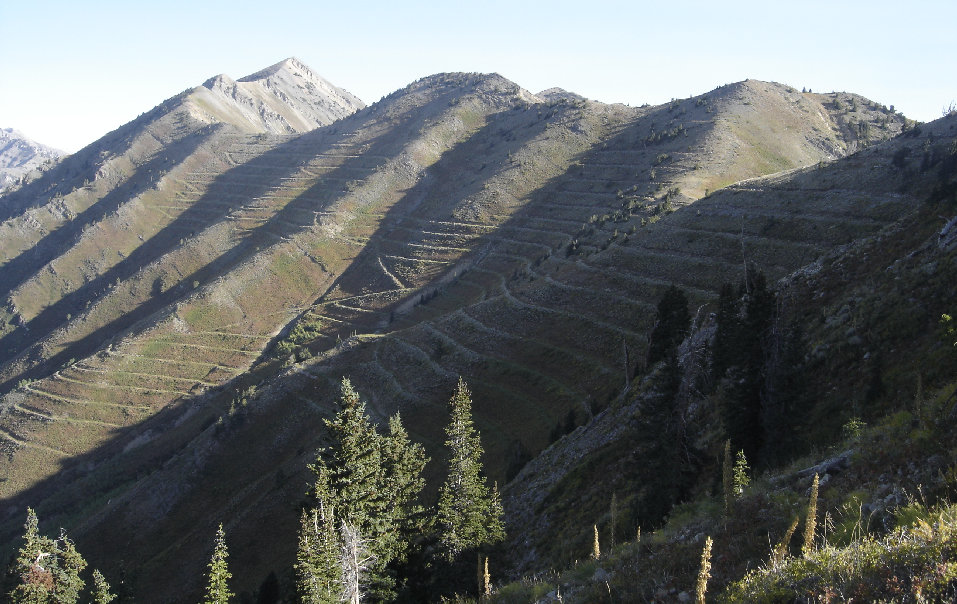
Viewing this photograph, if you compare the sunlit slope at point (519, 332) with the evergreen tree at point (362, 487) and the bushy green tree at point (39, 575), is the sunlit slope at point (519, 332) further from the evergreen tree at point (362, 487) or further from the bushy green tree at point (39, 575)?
the evergreen tree at point (362, 487)

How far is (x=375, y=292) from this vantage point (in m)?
124

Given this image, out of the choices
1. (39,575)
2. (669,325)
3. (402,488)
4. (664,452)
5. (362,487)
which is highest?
(669,325)

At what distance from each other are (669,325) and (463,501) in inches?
935

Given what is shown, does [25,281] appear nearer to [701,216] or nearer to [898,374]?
[701,216]

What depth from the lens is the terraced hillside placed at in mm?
58906

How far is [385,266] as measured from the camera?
13312 centimetres

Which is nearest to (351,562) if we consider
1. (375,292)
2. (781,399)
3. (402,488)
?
(402,488)

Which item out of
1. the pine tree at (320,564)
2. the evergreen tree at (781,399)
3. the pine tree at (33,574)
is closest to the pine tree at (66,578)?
the pine tree at (33,574)

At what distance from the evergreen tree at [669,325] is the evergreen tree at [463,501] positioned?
1963 cm

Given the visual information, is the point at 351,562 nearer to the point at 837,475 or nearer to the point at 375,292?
the point at 837,475

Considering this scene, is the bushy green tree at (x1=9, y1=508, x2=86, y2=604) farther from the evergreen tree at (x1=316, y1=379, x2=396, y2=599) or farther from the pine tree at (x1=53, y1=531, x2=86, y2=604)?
the evergreen tree at (x1=316, y1=379, x2=396, y2=599)

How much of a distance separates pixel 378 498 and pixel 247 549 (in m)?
35.7

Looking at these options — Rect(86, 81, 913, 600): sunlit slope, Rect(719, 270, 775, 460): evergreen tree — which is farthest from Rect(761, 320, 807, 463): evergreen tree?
Rect(86, 81, 913, 600): sunlit slope

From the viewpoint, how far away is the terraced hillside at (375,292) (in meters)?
58.9
